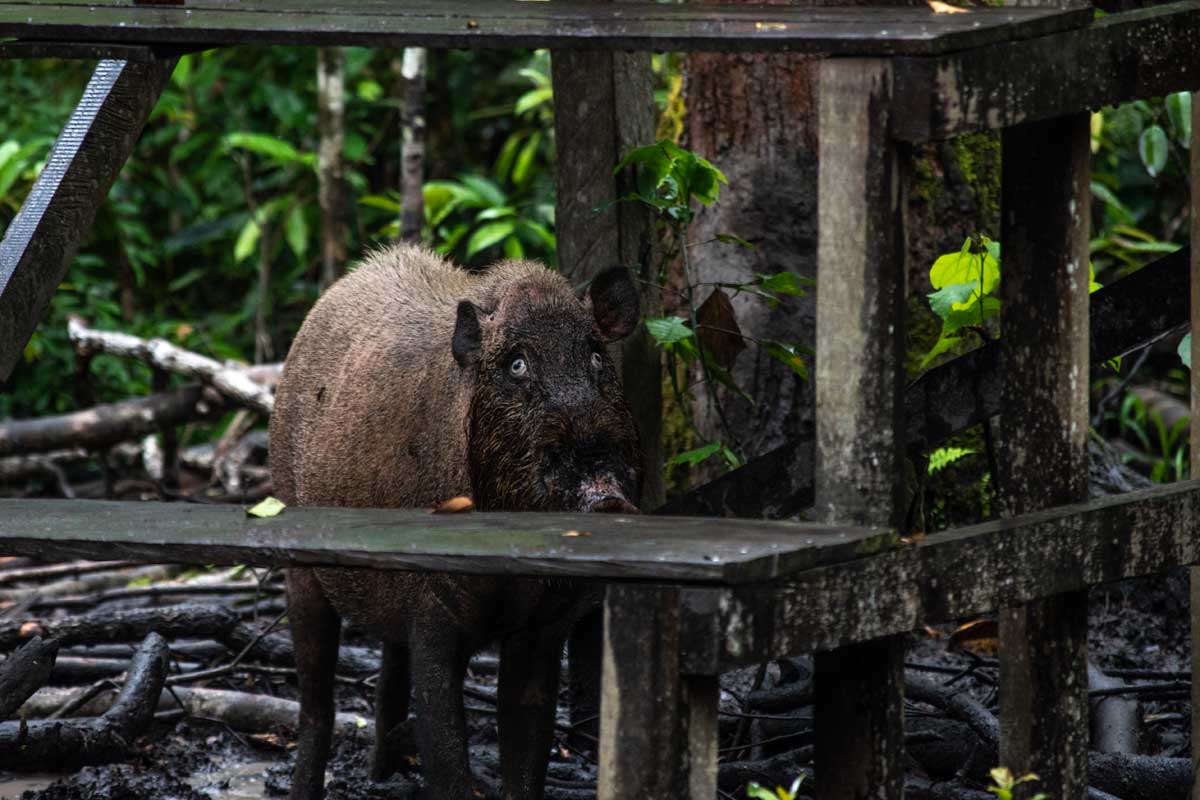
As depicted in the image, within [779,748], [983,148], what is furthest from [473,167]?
[779,748]

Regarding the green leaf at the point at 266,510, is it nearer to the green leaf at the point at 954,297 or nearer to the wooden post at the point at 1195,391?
the green leaf at the point at 954,297

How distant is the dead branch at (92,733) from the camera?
5.91 m

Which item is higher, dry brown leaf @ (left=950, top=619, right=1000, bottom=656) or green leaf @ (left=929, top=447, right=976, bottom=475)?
green leaf @ (left=929, top=447, right=976, bottom=475)

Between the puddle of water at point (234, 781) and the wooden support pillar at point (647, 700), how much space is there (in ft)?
8.73

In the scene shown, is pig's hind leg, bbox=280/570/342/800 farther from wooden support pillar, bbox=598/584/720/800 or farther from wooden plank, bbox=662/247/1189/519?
wooden support pillar, bbox=598/584/720/800

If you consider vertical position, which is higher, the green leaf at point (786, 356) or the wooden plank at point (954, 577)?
the green leaf at point (786, 356)

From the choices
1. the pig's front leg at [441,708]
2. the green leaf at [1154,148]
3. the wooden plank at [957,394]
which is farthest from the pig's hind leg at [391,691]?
the green leaf at [1154,148]

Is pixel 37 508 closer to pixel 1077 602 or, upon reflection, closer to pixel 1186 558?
pixel 1077 602

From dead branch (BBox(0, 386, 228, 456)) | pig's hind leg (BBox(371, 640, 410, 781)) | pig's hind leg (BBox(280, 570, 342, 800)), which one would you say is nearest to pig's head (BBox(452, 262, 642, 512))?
pig's hind leg (BBox(280, 570, 342, 800))

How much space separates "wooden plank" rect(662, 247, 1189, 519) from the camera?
5227 mm

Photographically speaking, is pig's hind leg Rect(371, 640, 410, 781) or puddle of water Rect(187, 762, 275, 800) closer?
puddle of water Rect(187, 762, 275, 800)

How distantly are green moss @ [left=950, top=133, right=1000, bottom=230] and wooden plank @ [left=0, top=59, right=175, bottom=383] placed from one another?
118 inches

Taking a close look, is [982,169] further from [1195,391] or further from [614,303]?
[614,303]

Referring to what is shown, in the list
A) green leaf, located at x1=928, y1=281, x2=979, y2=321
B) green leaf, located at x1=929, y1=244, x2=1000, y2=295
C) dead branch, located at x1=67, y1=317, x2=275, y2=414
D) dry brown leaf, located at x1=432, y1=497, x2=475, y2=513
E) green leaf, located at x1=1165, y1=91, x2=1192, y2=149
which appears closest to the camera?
dry brown leaf, located at x1=432, y1=497, x2=475, y2=513
